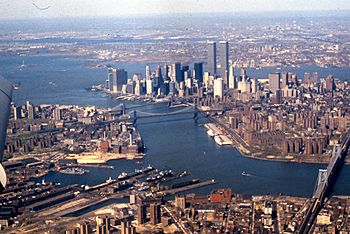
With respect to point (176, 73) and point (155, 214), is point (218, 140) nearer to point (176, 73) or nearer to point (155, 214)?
point (155, 214)

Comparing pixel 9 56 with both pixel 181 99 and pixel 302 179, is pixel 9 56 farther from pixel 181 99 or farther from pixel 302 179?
pixel 302 179

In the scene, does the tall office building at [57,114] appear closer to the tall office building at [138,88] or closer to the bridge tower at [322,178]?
the tall office building at [138,88]

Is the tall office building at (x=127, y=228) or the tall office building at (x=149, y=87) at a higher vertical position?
the tall office building at (x=127, y=228)

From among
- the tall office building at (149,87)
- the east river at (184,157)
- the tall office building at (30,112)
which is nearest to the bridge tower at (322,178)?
the east river at (184,157)

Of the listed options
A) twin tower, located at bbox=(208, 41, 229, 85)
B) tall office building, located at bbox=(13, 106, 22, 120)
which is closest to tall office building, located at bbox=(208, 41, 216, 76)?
twin tower, located at bbox=(208, 41, 229, 85)

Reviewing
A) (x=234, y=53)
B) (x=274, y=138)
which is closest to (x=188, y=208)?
(x=274, y=138)

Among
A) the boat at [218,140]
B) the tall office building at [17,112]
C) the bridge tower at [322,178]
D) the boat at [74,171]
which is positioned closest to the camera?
the bridge tower at [322,178]

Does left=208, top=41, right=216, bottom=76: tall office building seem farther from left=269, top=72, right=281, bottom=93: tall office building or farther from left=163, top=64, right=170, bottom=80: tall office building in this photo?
left=269, top=72, right=281, bottom=93: tall office building
